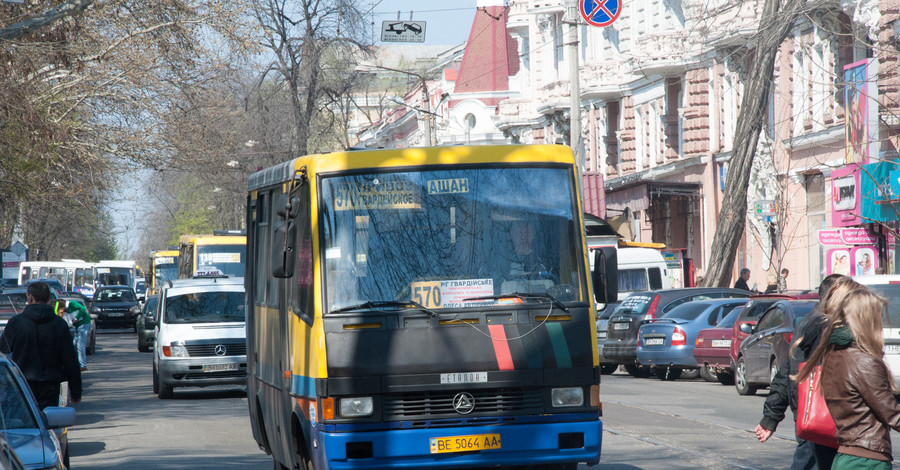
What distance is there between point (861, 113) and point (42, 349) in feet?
64.9

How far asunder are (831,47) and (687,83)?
990 cm

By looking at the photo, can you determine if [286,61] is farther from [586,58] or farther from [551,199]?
[551,199]

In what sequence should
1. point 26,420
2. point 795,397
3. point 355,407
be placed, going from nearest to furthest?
point 795,397 < point 26,420 < point 355,407

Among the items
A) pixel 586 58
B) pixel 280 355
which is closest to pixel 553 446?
pixel 280 355

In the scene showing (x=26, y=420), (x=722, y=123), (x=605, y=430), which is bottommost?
(x=605, y=430)

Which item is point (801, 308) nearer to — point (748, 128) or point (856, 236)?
point (856, 236)

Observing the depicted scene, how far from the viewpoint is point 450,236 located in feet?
29.3

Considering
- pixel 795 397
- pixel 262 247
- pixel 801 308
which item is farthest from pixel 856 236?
pixel 795 397

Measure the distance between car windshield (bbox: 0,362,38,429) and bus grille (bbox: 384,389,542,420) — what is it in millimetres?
2253

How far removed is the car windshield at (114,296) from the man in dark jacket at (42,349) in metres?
43.0

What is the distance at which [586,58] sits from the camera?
5178 cm

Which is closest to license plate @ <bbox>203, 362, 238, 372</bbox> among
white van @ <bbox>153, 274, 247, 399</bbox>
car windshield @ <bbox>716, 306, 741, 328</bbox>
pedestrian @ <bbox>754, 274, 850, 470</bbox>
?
white van @ <bbox>153, 274, 247, 399</bbox>

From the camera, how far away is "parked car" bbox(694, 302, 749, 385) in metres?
21.2

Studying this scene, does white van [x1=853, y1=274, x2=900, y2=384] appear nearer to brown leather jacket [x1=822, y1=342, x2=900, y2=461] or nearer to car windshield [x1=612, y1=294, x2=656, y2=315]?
car windshield [x1=612, y1=294, x2=656, y2=315]
